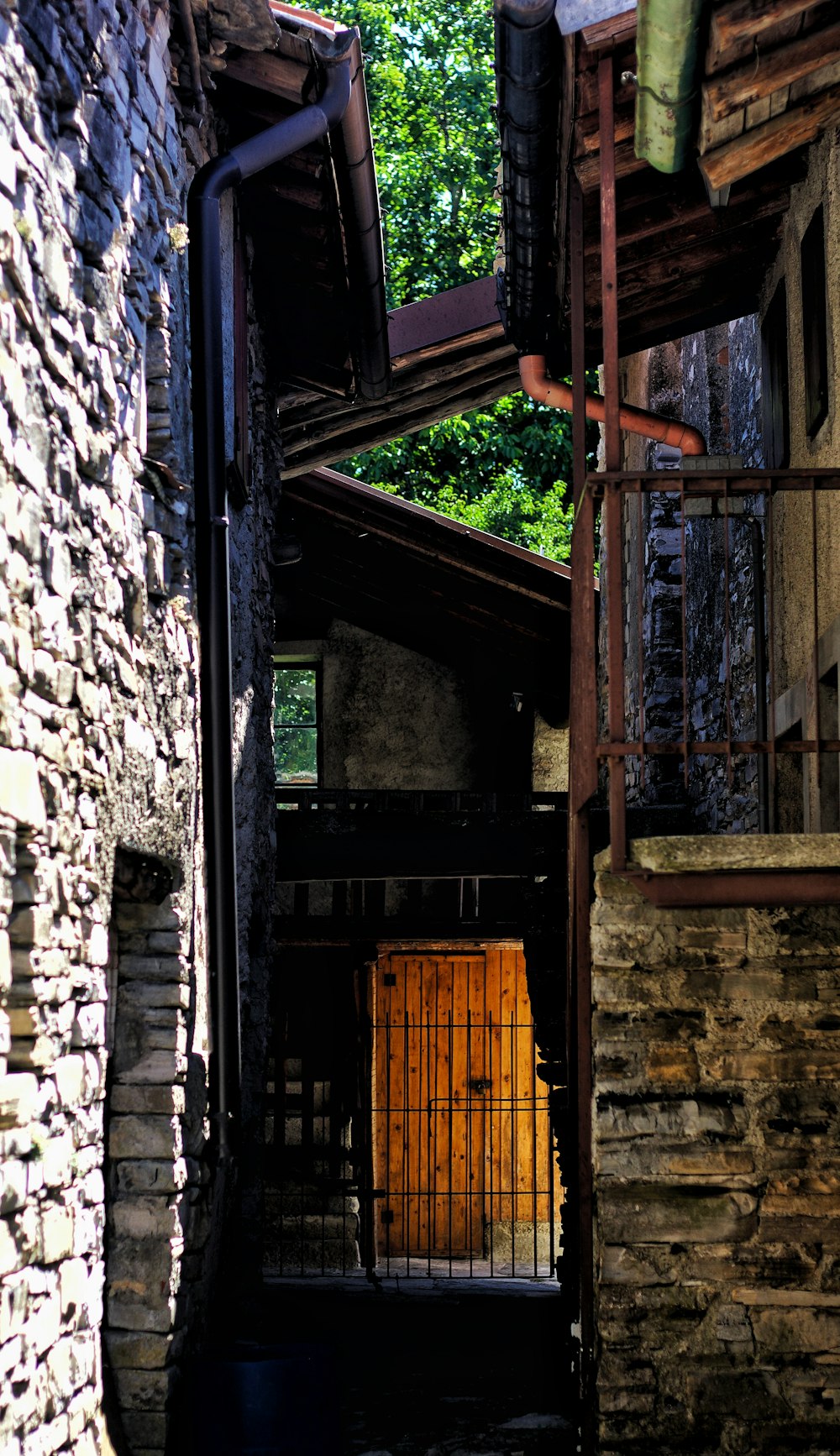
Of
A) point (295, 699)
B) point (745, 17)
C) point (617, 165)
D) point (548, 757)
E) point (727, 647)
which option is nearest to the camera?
point (745, 17)

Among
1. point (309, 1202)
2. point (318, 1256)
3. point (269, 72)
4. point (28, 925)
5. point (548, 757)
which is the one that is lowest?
point (318, 1256)

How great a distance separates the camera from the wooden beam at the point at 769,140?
503cm

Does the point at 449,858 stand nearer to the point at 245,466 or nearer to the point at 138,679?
the point at 245,466

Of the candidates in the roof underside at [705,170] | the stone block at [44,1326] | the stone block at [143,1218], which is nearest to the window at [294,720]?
the roof underside at [705,170]

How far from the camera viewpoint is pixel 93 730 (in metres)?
4.29

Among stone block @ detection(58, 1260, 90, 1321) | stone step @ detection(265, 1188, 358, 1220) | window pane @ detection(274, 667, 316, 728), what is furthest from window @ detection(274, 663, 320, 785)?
stone block @ detection(58, 1260, 90, 1321)

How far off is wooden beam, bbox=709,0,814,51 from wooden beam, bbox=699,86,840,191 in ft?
1.59

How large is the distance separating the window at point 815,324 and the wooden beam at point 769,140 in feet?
1.68

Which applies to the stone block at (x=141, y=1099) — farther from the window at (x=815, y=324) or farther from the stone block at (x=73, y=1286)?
the window at (x=815, y=324)

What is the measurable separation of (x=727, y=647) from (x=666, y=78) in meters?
1.76

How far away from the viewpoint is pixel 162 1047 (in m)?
4.88

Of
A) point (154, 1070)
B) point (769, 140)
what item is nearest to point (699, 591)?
point (769, 140)

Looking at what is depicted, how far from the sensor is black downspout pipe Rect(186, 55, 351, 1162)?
550cm

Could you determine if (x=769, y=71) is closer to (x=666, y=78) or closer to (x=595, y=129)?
(x=666, y=78)
